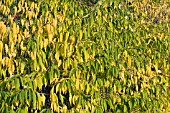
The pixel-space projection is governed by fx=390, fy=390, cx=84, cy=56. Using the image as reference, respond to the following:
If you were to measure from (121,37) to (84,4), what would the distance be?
2.10ft

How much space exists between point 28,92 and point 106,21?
1290mm

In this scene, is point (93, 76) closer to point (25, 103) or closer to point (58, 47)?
point (58, 47)

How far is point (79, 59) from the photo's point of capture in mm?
3557

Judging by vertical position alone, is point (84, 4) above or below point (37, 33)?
above

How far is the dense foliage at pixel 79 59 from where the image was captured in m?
3.43

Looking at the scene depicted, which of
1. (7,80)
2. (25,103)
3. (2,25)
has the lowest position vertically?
(25,103)

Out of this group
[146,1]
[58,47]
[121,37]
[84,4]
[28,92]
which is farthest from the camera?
[146,1]

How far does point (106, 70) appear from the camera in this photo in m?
3.68

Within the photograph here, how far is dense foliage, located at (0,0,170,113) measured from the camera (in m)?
3.43

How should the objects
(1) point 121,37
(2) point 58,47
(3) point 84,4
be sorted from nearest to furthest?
(2) point 58,47 → (1) point 121,37 → (3) point 84,4

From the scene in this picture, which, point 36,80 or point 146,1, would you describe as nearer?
point 36,80

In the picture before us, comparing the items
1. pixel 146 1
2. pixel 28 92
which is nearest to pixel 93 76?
pixel 28 92

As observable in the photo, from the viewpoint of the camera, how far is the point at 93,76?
3588 mm

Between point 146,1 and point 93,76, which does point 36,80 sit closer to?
point 93,76
